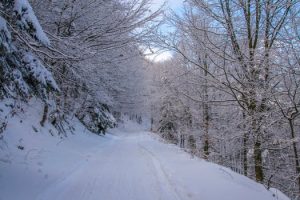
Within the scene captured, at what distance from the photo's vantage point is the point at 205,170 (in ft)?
27.3

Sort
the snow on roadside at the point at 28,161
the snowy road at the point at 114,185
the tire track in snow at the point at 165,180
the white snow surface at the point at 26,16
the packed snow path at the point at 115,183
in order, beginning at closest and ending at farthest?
1. the white snow surface at the point at 26,16
2. the snow on roadside at the point at 28,161
3. the packed snow path at the point at 115,183
4. the snowy road at the point at 114,185
5. the tire track in snow at the point at 165,180

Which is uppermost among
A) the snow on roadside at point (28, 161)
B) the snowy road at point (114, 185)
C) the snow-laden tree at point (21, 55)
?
the snow-laden tree at point (21, 55)

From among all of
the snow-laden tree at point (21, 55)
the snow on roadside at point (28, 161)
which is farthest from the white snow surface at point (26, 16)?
the snow on roadside at point (28, 161)

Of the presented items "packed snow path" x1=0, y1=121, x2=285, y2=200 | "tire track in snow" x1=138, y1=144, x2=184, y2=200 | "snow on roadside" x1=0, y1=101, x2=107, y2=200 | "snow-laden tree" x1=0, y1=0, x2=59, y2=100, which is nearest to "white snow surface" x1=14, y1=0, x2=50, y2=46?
"snow-laden tree" x1=0, y1=0, x2=59, y2=100

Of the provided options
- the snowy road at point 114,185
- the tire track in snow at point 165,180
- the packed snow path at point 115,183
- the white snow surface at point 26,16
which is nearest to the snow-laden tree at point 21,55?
the white snow surface at point 26,16

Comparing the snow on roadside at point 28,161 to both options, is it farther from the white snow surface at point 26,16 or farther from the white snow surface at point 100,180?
the white snow surface at point 26,16

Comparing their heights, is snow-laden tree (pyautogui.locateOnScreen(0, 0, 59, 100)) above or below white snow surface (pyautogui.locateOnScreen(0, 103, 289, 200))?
above

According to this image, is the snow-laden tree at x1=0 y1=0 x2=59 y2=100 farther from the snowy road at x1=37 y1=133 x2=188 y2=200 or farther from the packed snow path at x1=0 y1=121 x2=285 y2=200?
the snowy road at x1=37 y1=133 x2=188 y2=200

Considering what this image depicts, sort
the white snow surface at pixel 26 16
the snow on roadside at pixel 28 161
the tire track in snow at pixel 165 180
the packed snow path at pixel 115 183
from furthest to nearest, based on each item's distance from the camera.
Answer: the tire track in snow at pixel 165 180, the packed snow path at pixel 115 183, the snow on roadside at pixel 28 161, the white snow surface at pixel 26 16

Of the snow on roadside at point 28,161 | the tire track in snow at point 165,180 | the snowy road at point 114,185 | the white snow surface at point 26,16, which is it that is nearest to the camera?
the white snow surface at point 26,16

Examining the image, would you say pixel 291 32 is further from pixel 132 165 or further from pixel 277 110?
pixel 132 165

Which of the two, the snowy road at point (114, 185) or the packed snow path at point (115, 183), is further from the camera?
the snowy road at point (114, 185)

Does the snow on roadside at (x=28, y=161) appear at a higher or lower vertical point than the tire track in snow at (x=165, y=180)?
higher

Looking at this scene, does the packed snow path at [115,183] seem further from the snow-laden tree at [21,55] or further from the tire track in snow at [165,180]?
the snow-laden tree at [21,55]
